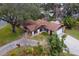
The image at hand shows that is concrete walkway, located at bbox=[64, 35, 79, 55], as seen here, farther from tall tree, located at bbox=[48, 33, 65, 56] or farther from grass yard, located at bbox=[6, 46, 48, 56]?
grass yard, located at bbox=[6, 46, 48, 56]

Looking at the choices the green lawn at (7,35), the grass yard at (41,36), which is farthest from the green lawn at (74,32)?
the green lawn at (7,35)

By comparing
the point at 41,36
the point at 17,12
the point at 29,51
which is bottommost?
the point at 29,51

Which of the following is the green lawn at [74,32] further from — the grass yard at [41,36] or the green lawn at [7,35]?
the green lawn at [7,35]

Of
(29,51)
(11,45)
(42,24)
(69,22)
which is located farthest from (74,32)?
(11,45)

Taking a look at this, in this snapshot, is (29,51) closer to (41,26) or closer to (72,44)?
(41,26)

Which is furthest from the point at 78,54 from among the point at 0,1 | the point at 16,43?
the point at 0,1

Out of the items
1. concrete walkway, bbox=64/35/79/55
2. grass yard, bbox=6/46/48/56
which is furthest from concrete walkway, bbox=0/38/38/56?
concrete walkway, bbox=64/35/79/55
